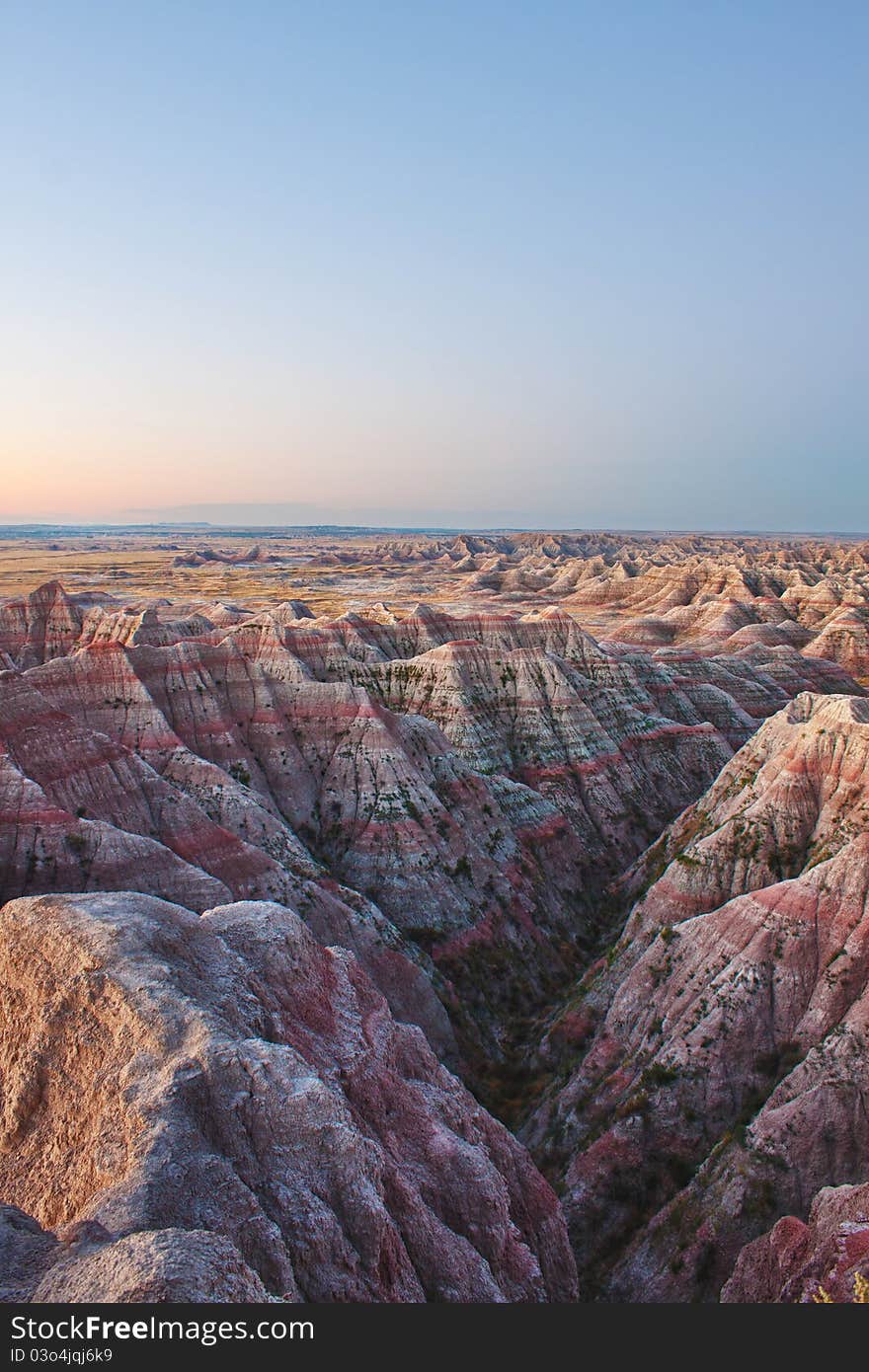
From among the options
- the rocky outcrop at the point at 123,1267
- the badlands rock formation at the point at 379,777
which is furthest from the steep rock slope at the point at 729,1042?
the rocky outcrop at the point at 123,1267

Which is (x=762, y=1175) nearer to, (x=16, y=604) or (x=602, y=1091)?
(x=602, y=1091)

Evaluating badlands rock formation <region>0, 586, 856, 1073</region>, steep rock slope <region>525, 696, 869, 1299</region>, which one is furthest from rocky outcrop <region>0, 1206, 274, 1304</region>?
steep rock slope <region>525, 696, 869, 1299</region>

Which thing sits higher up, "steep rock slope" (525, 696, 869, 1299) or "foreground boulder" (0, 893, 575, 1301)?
"foreground boulder" (0, 893, 575, 1301)

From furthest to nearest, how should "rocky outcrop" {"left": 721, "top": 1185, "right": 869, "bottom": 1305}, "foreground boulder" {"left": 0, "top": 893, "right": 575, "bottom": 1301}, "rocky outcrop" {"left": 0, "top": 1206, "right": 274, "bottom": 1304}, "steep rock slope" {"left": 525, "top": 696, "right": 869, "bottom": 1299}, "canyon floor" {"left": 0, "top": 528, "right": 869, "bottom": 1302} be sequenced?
"steep rock slope" {"left": 525, "top": 696, "right": 869, "bottom": 1299} < "rocky outcrop" {"left": 721, "top": 1185, "right": 869, "bottom": 1305} < "canyon floor" {"left": 0, "top": 528, "right": 869, "bottom": 1302} < "foreground boulder" {"left": 0, "top": 893, "right": 575, "bottom": 1301} < "rocky outcrop" {"left": 0, "top": 1206, "right": 274, "bottom": 1304}

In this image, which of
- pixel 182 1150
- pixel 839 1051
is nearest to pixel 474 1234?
pixel 182 1150

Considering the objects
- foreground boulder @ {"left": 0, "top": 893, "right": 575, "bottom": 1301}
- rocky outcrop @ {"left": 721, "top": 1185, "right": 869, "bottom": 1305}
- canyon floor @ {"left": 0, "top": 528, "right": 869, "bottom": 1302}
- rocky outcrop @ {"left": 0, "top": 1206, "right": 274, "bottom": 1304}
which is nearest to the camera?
rocky outcrop @ {"left": 0, "top": 1206, "right": 274, "bottom": 1304}

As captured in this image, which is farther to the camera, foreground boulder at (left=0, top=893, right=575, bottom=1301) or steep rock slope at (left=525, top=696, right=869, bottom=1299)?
steep rock slope at (left=525, top=696, right=869, bottom=1299)

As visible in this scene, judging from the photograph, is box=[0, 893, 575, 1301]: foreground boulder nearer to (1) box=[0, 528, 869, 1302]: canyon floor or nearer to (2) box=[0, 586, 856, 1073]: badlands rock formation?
(1) box=[0, 528, 869, 1302]: canyon floor

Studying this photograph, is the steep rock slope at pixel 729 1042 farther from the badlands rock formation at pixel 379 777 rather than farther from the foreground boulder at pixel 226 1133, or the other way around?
the badlands rock formation at pixel 379 777
